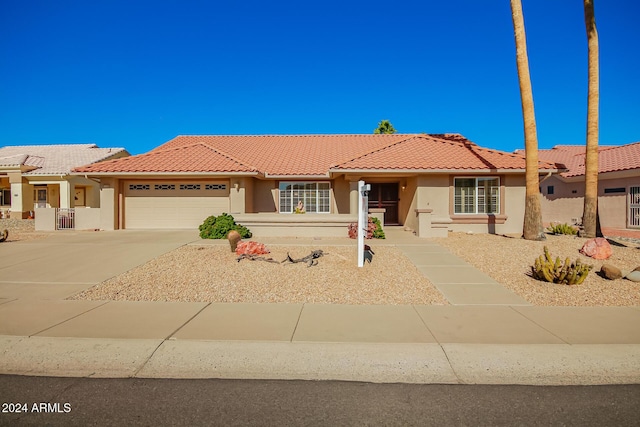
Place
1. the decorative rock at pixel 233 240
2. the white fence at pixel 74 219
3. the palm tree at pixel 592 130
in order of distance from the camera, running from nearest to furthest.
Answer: the decorative rock at pixel 233 240
the palm tree at pixel 592 130
the white fence at pixel 74 219

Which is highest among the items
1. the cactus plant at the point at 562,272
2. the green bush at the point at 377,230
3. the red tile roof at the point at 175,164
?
the red tile roof at the point at 175,164

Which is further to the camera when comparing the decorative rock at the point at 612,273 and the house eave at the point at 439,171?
the house eave at the point at 439,171

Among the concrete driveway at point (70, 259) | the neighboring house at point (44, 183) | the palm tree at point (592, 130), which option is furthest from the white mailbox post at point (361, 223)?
the neighboring house at point (44, 183)

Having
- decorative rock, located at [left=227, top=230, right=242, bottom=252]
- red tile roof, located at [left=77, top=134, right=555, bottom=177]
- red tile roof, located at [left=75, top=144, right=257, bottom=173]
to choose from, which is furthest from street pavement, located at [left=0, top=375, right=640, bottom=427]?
red tile roof, located at [left=75, top=144, right=257, bottom=173]

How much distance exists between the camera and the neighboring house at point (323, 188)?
635 inches

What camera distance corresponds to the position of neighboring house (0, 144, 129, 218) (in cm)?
2744

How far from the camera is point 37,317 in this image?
233 inches

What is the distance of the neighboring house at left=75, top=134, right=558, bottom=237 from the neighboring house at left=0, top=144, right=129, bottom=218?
457 inches

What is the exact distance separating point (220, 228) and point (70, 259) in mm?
4900

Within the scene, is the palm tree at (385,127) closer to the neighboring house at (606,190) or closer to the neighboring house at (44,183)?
the neighboring house at (606,190)

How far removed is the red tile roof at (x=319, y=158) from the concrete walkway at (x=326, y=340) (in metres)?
9.75

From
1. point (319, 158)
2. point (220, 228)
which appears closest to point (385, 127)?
point (319, 158)

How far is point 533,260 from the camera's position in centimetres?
1023

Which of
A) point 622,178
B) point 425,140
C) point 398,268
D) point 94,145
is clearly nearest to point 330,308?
point 398,268
